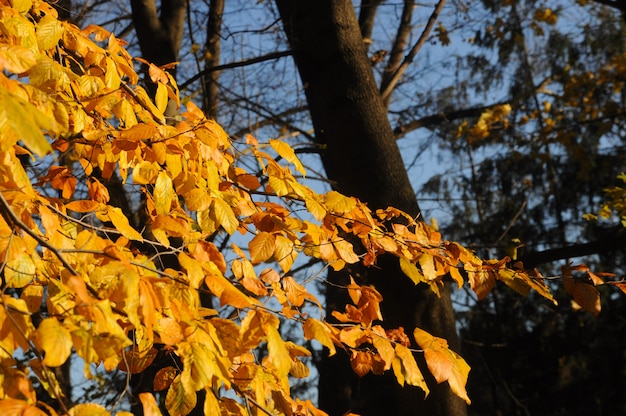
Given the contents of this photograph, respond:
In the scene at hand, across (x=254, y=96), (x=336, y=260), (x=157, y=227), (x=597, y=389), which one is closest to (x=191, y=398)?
(x=157, y=227)

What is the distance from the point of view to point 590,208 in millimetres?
10781

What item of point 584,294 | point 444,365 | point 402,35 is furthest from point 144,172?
point 402,35

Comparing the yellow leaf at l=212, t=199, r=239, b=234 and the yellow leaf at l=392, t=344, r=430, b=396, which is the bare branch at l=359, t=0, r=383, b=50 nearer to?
the yellow leaf at l=212, t=199, r=239, b=234

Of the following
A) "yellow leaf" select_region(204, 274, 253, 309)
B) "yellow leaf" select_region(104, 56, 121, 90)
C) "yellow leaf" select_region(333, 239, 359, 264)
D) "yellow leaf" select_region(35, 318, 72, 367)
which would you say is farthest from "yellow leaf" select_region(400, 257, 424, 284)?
"yellow leaf" select_region(35, 318, 72, 367)

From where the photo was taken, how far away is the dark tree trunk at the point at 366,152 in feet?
8.77

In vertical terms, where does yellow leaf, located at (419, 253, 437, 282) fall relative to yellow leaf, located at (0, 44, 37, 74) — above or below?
below

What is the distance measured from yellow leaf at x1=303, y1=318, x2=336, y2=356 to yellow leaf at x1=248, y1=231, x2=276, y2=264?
24 centimetres

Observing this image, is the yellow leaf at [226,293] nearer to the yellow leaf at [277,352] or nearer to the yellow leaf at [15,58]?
the yellow leaf at [277,352]

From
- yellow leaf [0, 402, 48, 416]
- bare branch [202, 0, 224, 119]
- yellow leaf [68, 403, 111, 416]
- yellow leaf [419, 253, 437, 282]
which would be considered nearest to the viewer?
yellow leaf [0, 402, 48, 416]

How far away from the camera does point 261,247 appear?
5.92ft

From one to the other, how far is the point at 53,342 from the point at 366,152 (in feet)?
6.11

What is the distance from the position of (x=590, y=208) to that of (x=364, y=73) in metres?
8.99

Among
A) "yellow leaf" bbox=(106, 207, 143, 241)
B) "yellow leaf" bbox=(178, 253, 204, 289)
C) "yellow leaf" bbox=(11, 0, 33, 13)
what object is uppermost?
"yellow leaf" bbox=(11, 0, 33, 13)

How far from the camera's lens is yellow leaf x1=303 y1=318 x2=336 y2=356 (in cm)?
160
